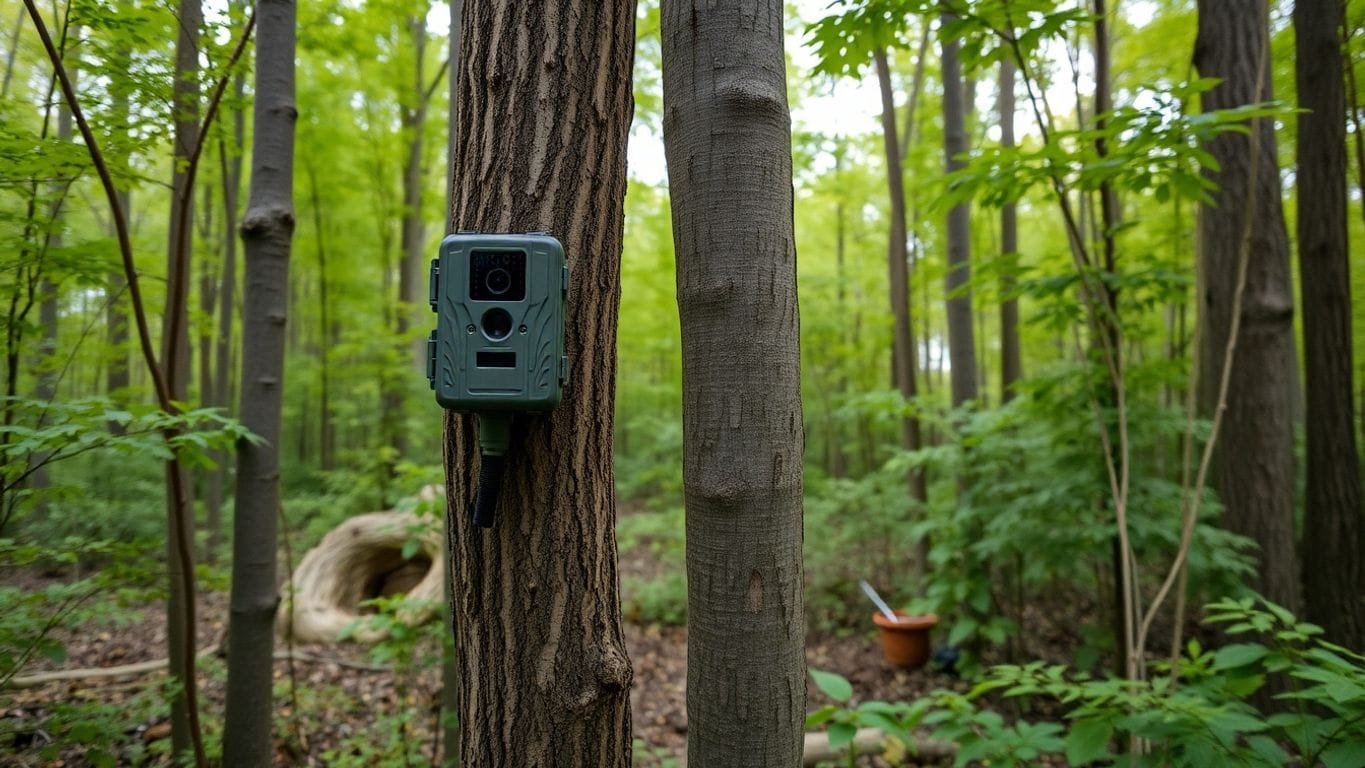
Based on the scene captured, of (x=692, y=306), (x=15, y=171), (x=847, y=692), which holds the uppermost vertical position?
(x=15, y=171)

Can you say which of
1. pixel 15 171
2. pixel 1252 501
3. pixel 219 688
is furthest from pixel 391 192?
pixel 1252 501

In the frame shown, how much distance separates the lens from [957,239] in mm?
5145

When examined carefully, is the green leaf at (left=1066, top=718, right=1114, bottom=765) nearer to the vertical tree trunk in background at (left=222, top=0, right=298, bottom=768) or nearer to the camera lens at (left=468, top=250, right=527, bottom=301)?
the camera lens at (left=468, top=250, right=527, bottom=301)

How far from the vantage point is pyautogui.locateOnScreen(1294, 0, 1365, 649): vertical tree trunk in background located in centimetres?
329

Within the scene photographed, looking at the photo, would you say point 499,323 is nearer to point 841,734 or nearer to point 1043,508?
point 841,734

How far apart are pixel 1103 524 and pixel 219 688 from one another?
203 inches

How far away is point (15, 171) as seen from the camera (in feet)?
6.40

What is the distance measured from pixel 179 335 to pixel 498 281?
2.19 meters

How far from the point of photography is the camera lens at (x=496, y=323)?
42.3 inches

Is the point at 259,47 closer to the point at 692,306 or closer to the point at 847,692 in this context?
the point at 692,306

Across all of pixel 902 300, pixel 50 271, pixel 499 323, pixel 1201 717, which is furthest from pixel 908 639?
pixel 50 271

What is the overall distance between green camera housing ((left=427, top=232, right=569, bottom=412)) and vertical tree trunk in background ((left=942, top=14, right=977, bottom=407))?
14.8 ft

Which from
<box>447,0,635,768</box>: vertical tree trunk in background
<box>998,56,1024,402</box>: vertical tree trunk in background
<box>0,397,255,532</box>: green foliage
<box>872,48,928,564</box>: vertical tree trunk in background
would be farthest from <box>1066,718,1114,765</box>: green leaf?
<box>998,56,1024,402</box>: vertical tree trunk in background

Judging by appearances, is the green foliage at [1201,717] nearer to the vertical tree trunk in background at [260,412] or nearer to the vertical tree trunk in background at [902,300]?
the vertical tree trunk in background at [260,412]
